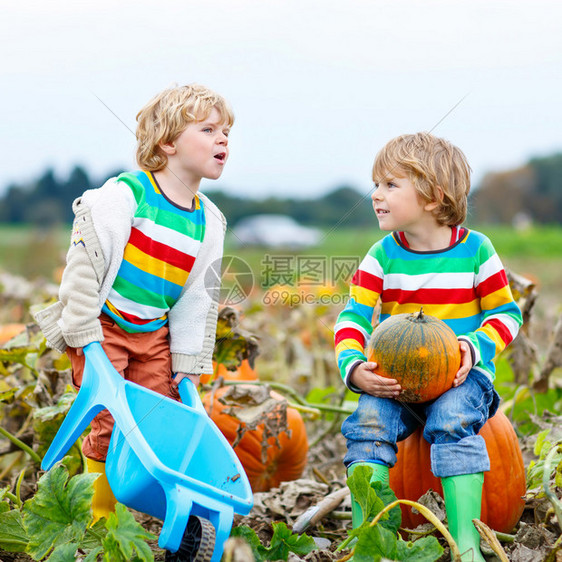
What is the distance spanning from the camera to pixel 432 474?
2.33 metres

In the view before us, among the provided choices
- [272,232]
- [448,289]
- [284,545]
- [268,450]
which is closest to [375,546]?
[284,545]

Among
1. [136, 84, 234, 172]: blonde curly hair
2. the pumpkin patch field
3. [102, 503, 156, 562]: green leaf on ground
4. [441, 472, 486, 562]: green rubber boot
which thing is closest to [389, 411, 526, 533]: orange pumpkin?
the pumpkin patch field

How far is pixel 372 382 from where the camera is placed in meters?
2.25

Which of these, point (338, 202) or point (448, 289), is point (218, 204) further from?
point (448, 289)

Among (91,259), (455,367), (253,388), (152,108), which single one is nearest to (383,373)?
(455,367)

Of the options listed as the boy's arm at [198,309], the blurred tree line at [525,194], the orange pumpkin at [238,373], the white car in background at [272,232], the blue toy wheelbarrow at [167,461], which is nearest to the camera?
the blue toy wheelbarrow at [167,461]

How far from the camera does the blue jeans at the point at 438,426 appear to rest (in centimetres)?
213

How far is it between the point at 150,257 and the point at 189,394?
0.47m

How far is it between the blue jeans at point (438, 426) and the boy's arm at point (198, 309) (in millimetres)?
592

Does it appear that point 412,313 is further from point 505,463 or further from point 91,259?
point 91,259

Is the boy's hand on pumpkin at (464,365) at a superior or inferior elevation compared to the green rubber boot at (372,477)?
superior

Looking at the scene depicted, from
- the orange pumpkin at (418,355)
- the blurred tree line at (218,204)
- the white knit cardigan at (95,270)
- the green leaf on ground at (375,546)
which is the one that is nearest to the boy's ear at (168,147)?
the white knit cardigan at (95,270)

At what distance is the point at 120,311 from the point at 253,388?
69 centimetres

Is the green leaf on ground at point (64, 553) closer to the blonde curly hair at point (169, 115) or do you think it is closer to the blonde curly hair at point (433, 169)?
the blonde curly hair at point (169, 115)
